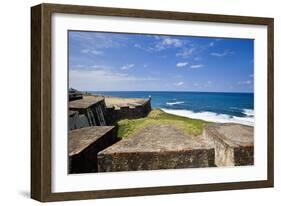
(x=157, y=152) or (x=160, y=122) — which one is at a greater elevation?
(x=160, y=122)

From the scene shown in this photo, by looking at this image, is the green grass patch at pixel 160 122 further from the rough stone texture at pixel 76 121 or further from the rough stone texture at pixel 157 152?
the rough stone texture at pixel 76 121

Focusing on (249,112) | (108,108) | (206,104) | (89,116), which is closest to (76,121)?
(89,116)

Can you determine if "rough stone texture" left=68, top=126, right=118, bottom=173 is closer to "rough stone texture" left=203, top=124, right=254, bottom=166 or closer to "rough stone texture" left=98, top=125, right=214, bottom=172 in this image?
"rough stone texture" left=98, top=125, right=214, bottom=172

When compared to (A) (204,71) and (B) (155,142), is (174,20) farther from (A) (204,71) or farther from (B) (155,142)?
(B) (155,142)

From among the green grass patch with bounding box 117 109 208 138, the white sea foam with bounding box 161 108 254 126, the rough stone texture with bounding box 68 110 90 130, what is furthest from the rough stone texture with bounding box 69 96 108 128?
the white sea foam with bounding box 161 108 254 126

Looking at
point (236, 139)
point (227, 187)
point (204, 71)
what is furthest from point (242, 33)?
point (227, 187)

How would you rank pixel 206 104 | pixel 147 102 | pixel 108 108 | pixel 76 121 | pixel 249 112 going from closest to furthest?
pixel 76 121
pixel 108 108
pixel 147 102
pixel 206 104
pixel 249 112

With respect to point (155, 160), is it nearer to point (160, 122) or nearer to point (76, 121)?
point (160, 122)
